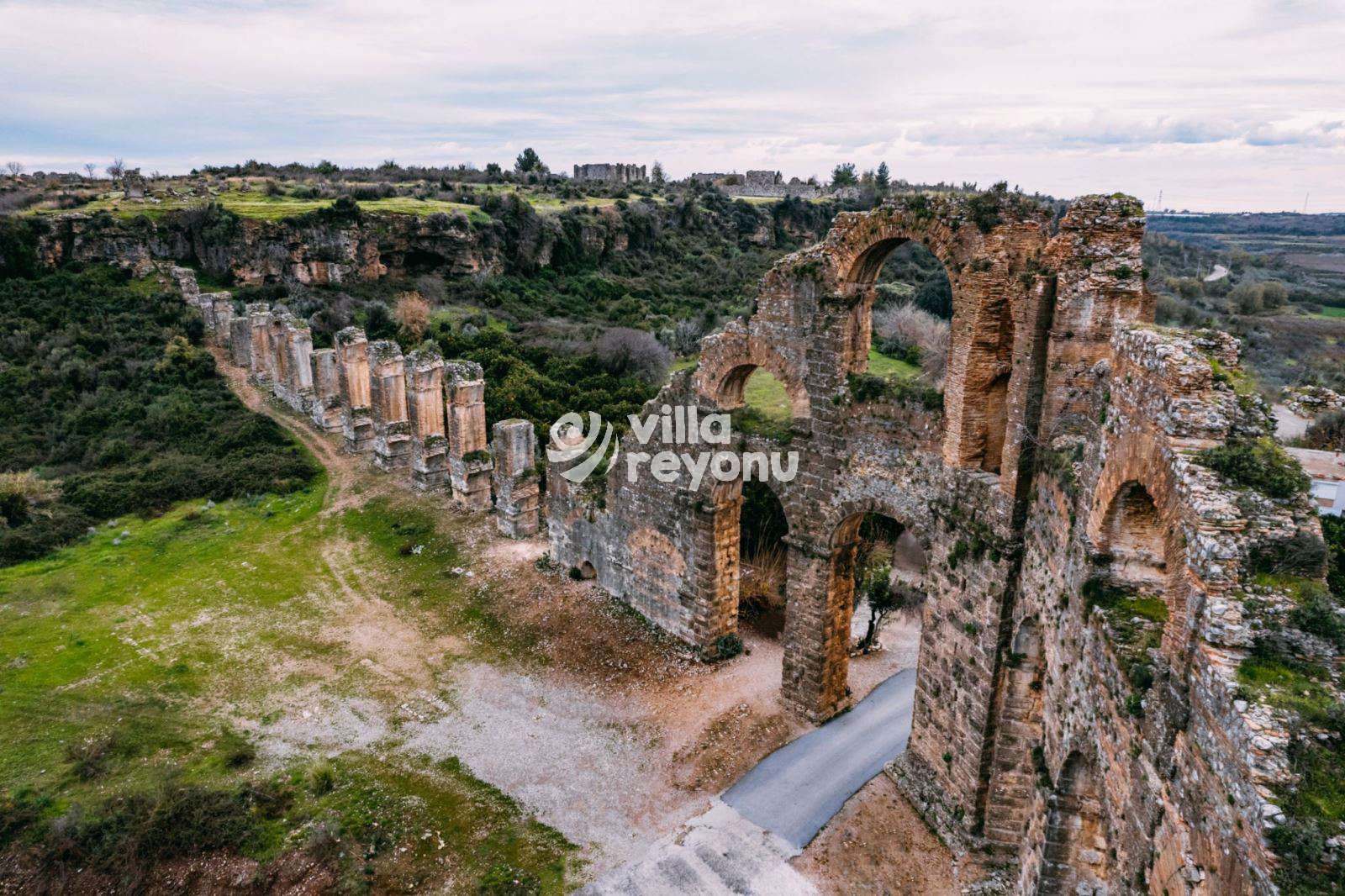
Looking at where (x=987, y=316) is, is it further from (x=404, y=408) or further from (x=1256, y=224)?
(x=1256, y=224)

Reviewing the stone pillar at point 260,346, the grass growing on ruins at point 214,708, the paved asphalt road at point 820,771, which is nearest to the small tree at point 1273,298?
the paved asphalt road at point 820,771

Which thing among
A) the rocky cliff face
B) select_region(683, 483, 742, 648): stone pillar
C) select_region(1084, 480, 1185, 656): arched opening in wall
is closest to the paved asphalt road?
select_region(683, 483, 742, 648): stone pillar

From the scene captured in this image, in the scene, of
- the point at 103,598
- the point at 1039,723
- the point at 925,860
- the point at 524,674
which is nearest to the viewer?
the point at 1039,723

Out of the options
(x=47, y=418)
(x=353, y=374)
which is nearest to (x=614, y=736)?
(x=353, y=374)

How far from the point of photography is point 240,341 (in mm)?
31844

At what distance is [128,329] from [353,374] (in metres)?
14.2

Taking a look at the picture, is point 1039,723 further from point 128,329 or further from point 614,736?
point 128,329

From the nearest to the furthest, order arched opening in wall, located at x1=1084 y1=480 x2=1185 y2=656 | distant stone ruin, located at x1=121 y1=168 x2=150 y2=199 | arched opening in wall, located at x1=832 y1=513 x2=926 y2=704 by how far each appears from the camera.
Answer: arched opening in wall, located at x1=1084 y1=480 x2=1185 y2=656, arched opening in wall, located at x1=832 y1=513 x2=926 y2=704, distant stone ruin, located at x1=121 y1=168 x2=150 y2=199

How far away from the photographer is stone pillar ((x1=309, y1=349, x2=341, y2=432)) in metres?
26.2

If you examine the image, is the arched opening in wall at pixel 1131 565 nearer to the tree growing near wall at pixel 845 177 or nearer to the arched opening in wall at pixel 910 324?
the arched opening in wall at pixel 910 324

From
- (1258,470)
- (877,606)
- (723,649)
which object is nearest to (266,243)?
(723,649)

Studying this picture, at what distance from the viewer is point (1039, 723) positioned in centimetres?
879

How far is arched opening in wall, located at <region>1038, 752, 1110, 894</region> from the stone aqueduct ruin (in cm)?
2

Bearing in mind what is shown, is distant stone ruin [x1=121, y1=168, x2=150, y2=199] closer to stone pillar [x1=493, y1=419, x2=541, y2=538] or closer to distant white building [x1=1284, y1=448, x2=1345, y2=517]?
stone pillar [x1=493, y1=419, x2=541, y2=538]
